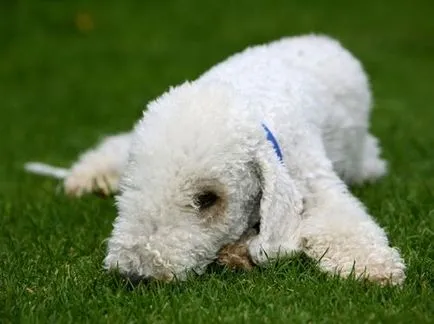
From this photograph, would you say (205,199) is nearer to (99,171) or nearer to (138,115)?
(99,171)

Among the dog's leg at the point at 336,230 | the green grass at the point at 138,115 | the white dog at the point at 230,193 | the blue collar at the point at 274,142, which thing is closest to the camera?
the green grass at the point at 138,115

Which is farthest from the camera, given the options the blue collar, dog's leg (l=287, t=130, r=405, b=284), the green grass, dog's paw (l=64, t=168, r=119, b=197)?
dog's paw (l=64, t=168, r=119, b=197)

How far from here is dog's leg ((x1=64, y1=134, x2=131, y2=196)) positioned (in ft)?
21.9

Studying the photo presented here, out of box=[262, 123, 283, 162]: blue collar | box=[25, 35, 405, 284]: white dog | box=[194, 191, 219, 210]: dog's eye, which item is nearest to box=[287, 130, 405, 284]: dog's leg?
box=[25, 35, 405, 284]: white dog

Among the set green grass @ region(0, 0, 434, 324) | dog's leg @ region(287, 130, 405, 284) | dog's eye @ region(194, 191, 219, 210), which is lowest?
green grass @ region(0, 0, 434, 324)

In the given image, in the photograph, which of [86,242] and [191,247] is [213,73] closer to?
[86,242]

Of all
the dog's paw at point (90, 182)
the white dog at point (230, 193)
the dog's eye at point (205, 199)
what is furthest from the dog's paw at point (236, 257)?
the dog's paw at point (90, 182)

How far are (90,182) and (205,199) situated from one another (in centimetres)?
269

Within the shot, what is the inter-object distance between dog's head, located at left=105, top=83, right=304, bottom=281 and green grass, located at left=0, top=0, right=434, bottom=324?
0.14m

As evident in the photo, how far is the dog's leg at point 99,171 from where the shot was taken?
6672 mm

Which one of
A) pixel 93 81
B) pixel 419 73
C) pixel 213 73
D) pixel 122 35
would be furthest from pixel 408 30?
pixel 213 73

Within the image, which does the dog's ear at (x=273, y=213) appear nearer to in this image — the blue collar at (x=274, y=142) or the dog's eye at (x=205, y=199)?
the blue collar at (x=274, y=142)

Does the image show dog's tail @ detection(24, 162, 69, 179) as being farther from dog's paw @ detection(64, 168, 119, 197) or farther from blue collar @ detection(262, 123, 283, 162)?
blue collar @ detection(262, 123, 283, 162)

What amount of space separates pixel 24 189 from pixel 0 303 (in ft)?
11.5
